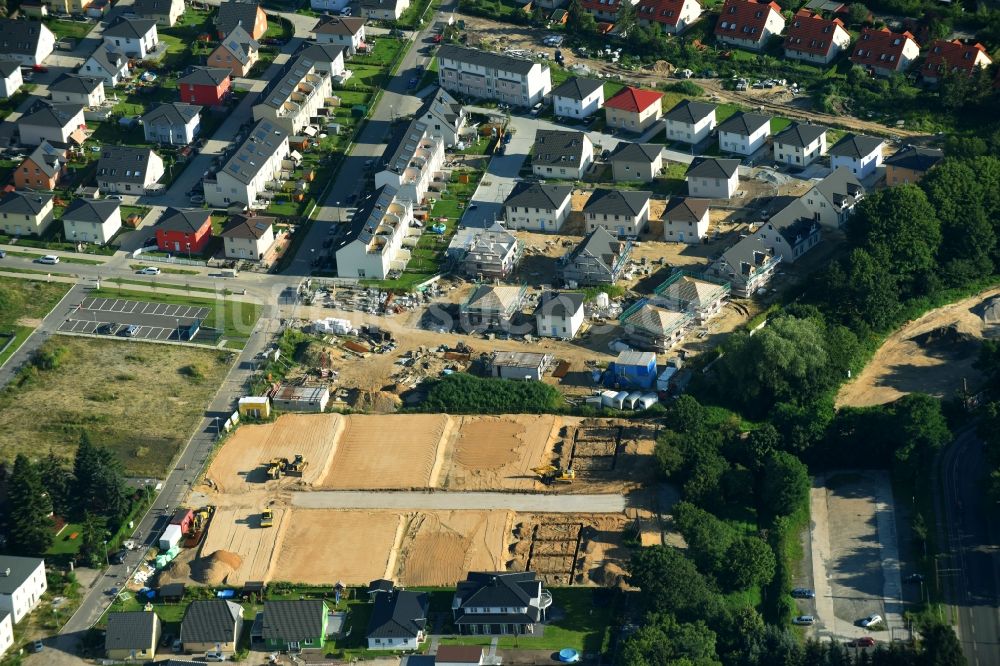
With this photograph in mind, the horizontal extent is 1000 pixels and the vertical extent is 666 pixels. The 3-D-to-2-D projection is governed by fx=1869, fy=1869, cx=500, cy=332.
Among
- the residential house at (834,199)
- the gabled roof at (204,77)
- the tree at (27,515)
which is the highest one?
the gabled roof at (204,77)

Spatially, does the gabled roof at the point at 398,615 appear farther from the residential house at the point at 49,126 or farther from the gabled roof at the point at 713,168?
the residential house at the point at 49,126

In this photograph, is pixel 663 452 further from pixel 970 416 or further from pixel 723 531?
pixel 970 416

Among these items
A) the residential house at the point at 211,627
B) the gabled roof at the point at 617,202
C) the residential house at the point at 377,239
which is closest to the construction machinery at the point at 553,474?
the residential house at the point at 211,627

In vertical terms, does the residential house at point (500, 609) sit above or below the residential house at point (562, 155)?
→ below

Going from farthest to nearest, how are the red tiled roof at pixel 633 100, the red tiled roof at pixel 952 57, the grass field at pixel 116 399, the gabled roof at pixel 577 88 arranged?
1. the red tiled roof at pixel 952 57
2. the gabled roof at pixel 577 88
3. the red tiled roof at pixel 633 100
4. the grass field at pixel 116 399

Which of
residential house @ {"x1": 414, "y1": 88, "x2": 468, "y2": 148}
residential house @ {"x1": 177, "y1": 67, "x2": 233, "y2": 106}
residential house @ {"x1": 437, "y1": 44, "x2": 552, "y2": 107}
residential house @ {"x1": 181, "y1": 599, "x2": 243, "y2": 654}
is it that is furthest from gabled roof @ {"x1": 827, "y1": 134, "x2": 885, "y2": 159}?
residential house @ {"x1": 181, "y1": 599, "x2": 243, "y2": 654}

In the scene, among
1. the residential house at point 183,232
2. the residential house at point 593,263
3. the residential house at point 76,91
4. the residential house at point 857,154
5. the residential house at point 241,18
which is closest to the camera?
the residential house at point 593,263

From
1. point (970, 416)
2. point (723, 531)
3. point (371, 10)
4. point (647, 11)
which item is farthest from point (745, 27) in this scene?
point (723, 531)
